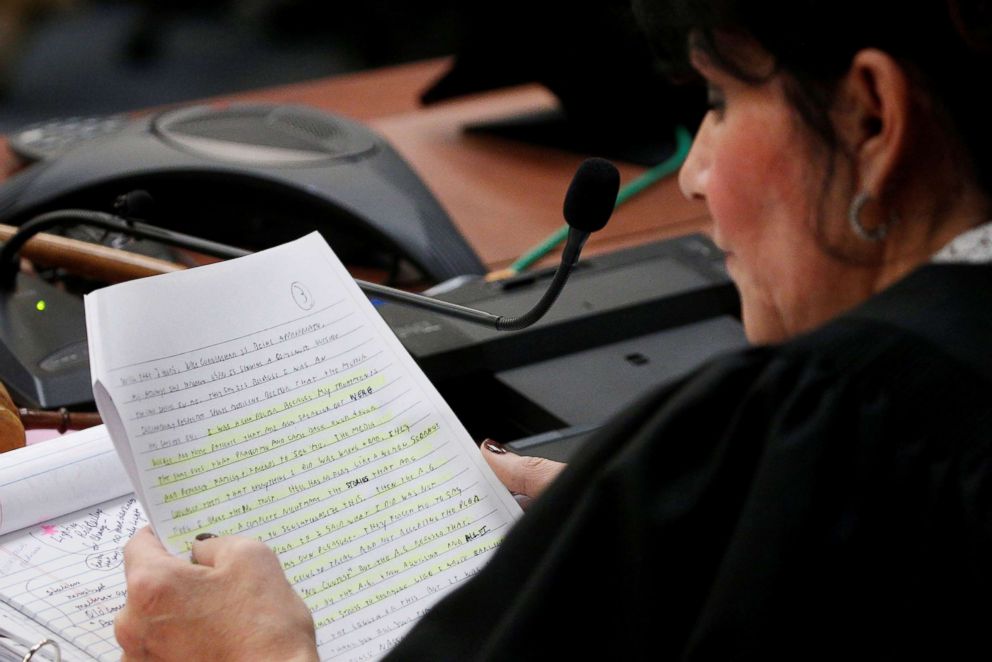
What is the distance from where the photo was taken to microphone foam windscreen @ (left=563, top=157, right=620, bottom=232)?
2.39 ft

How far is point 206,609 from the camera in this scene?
624 millimetres

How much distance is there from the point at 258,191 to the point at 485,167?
0.39 meters

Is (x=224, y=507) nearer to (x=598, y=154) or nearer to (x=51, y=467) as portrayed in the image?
(x=51, y=467)

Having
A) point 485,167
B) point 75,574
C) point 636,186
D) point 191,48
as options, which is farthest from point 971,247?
point 191,48

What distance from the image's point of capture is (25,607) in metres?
0.67

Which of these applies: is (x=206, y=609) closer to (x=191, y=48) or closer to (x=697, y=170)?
(x=697, y=170)

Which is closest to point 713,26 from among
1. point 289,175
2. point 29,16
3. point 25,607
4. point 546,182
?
point 25,607

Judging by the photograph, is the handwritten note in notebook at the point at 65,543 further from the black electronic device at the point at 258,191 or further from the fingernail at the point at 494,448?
the black electronic device at the point at 258,191

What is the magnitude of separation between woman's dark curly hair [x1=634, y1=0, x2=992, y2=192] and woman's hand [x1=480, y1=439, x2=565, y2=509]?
1.02 ft

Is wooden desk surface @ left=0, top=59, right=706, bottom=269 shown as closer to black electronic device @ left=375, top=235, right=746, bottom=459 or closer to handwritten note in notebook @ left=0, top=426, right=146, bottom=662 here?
black electronic device @ left=375, top=235, right=746, bottom=459

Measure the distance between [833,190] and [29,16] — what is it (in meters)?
3.27

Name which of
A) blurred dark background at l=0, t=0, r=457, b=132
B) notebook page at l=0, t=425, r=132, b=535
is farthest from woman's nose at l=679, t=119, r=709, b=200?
blurred dark background at l=0, t=0, r=457, b=132

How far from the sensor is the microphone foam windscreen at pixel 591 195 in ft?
2.39

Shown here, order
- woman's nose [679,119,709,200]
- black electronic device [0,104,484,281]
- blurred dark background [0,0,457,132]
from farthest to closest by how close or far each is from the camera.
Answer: blurred dark background [0,0,457,132]
black electronic device [0,104,484,281]
woman's nose [679,119,709,200]
